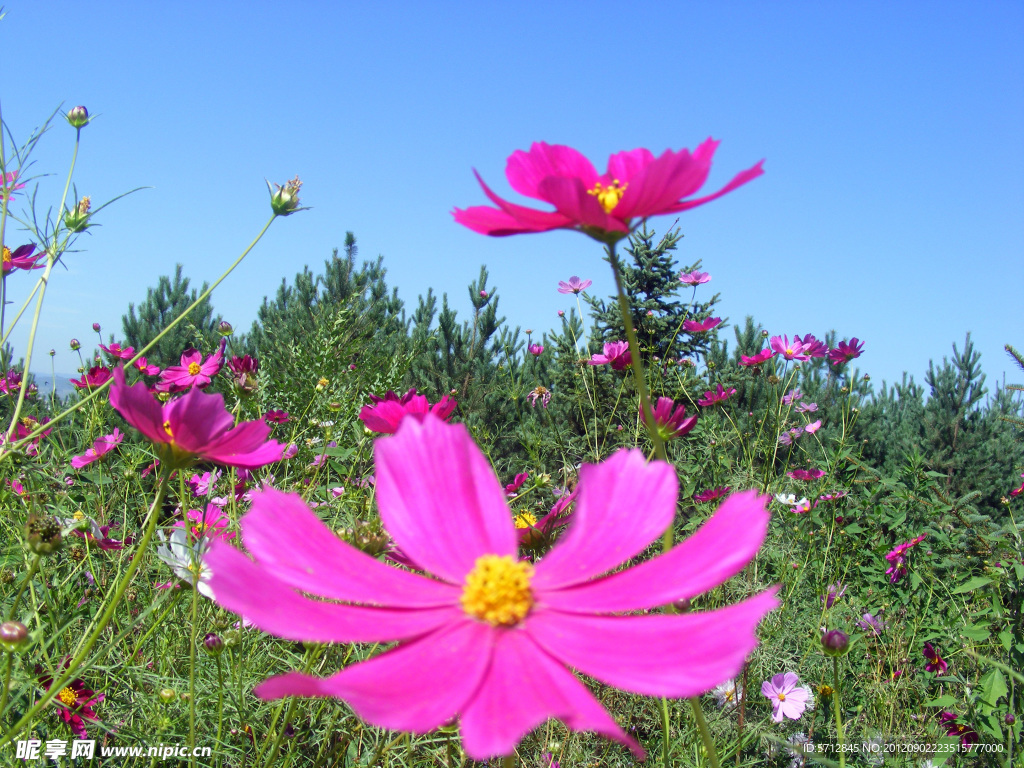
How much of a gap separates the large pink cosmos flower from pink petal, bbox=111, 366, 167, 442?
218 mm

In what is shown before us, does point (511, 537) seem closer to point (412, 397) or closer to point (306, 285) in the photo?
point (412, 397)

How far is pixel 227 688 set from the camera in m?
1.13

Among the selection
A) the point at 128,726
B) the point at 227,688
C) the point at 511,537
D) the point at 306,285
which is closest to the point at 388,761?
the point at 227,688

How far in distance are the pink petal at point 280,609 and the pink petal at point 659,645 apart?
0.08 m

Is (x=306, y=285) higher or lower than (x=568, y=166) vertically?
higher

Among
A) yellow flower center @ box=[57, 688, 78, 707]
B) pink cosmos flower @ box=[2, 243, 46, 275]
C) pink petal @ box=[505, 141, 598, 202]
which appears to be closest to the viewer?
pink petal @ box=[505, 141, 598, 202]

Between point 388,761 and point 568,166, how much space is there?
0.91 metres

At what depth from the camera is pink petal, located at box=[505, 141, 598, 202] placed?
483 millimetres

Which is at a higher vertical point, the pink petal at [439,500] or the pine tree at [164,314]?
the pine tree at [164,314]

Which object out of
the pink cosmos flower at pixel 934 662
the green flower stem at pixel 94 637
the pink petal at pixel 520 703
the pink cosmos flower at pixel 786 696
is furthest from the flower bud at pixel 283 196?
the pink cosmos flower at pixel 934 662

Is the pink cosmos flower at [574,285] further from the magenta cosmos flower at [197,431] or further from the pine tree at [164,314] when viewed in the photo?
the pine tree at [164,314]

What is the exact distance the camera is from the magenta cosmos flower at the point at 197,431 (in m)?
0.54

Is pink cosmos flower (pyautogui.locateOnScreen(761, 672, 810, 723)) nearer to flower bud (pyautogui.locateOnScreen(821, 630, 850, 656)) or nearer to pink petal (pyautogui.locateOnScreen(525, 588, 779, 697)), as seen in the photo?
flower bud (pyautogui.locateOnScreen(821, 630, 850, 656))

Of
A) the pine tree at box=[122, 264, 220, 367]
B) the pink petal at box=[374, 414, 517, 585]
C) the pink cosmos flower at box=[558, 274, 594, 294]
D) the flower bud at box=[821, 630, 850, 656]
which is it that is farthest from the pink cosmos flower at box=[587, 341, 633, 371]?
the pine tree at box=[122, 264, 220, 367]
